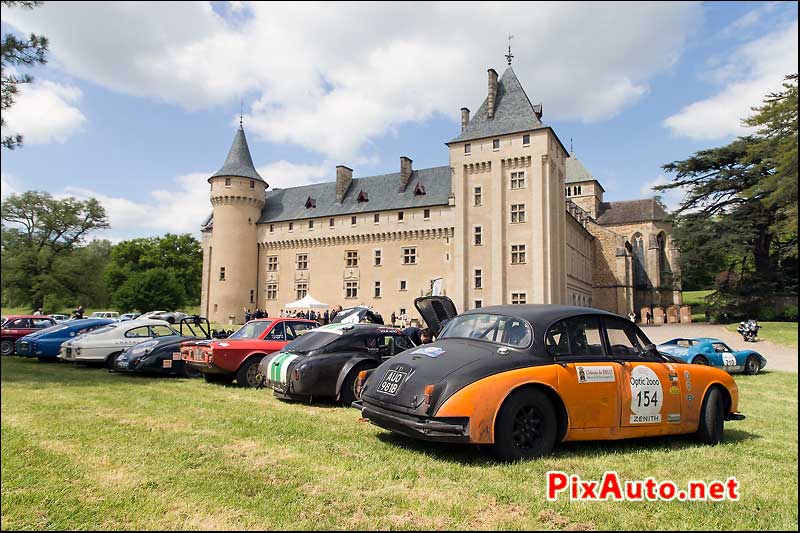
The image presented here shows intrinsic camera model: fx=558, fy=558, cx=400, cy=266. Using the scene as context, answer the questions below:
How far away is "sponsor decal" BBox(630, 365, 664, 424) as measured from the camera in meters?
6.43

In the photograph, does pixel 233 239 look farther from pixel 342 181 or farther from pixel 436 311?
pixel 436 311

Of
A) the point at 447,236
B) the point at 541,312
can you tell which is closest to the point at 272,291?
the point at 447,236

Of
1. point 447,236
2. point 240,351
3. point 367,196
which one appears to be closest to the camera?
point 240,351

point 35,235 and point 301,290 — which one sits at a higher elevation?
point 301,290

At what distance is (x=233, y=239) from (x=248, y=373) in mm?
51385

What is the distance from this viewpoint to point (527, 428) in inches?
230

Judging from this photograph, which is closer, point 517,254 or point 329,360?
point 329,360

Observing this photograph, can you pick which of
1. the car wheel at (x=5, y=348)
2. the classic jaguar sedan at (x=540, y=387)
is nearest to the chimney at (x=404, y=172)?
the car wheel at (x=5, y=348)

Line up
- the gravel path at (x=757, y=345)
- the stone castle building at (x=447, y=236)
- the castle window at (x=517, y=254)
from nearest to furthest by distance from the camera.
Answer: the gravel path at (x=757, y=345)
the castle window at (x=517, y=254)
the stone castle building at (x=447, y=236)

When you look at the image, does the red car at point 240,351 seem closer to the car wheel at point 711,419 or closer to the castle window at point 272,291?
the car wheel at point 711,419

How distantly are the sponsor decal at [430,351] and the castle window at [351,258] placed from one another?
51542 mm

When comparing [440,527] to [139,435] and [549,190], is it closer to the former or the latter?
[139,435]

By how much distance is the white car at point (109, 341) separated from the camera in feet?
52.1

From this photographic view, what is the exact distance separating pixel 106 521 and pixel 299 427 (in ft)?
11.7
